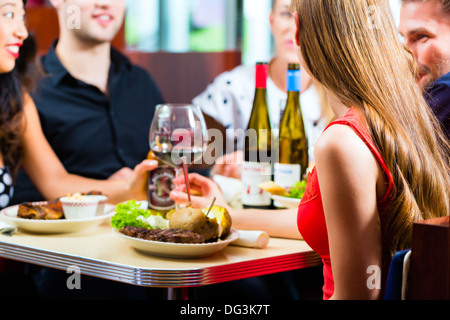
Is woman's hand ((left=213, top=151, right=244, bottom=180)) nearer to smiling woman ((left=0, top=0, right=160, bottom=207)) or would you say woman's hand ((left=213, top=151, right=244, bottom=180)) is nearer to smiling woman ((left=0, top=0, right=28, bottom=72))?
smiling woman ((left=0, top=0, right=160, bottom=207))

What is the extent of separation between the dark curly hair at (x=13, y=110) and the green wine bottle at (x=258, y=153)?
32.3 inches

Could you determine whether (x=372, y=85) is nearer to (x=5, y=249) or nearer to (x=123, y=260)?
(x=123, y=260)

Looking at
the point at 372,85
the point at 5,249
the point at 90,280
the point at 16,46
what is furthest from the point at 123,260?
the point at 16,46

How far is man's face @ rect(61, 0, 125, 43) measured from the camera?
2479 millimetres

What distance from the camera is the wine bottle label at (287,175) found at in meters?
1.65

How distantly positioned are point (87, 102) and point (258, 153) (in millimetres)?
1044

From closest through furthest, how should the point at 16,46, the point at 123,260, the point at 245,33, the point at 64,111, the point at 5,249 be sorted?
1. the point at 123,260
2. the point at 5,249
3. the point at 16,46
4. the point at 64,111
5. the point at 245,33

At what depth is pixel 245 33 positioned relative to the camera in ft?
13.3

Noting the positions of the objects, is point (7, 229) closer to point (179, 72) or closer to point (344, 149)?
point (344, 149)

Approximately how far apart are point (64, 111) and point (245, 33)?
1.87 metres

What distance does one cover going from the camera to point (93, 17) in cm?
249

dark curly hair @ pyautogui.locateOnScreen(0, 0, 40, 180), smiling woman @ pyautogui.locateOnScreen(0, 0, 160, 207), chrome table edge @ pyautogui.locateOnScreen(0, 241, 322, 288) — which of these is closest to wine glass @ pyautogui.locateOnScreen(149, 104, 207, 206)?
chrome table edge @ pyautogui.locateOnScreen(0, 241, 322, 288)

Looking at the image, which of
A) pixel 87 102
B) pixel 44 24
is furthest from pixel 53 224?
pixel 44 24

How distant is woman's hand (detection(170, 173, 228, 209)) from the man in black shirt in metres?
0.99
